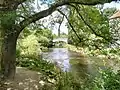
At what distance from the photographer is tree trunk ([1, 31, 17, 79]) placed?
32.9 feet

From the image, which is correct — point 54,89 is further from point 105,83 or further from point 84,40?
point 84,40

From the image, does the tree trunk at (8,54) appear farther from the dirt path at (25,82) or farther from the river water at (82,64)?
the river water at (82,64)

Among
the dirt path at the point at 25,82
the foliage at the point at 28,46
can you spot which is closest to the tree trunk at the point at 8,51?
the dirt path at the point at 25,82

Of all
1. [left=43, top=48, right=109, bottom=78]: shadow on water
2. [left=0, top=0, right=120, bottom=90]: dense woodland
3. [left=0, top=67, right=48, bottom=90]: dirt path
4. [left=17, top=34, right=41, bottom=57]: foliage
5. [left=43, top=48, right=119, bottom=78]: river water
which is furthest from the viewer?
[left=17, top=34, right=41, bottom=57]: foliage

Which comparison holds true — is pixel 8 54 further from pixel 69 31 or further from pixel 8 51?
pixel 69 31

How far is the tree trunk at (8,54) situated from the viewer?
1002cm

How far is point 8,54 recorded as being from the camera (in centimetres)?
1020

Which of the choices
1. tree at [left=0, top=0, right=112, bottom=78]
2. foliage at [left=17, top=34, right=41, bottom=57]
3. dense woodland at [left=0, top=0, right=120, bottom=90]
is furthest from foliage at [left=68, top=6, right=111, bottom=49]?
foliage at [left=17, top=34, right=41, bottom=57]

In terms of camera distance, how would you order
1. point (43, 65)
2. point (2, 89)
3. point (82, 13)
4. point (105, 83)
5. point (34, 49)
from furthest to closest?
point (34, 49), point (43, 65), point (82, 13), point (2, 89), point (105, 83)

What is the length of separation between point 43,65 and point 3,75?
189 inches

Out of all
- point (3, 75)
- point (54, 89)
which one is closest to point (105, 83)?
point (54, 89)

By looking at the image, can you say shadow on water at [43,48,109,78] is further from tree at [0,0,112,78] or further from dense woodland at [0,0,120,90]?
tree at [0,0,112,78]

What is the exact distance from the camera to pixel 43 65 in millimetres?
15023

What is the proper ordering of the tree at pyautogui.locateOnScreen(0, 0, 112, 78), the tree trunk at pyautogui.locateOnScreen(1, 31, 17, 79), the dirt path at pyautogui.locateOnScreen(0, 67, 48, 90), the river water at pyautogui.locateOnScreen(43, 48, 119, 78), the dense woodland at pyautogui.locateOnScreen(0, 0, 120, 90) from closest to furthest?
the dense woodland at pyautogui.locateOnScreen(0, 0, 120, 90)
the tree at pyautogui.locateOnScreen(0, 0, 112, 78)
the dirt path at pyautogui.locateOnScreen(0, 67, 48, 90)
the tree trunk at pyautogui.locateOnScreen(1, 31, 17, 79)
the river water at pyautogui.locateOnScreen(43, 48, 119, 78)
